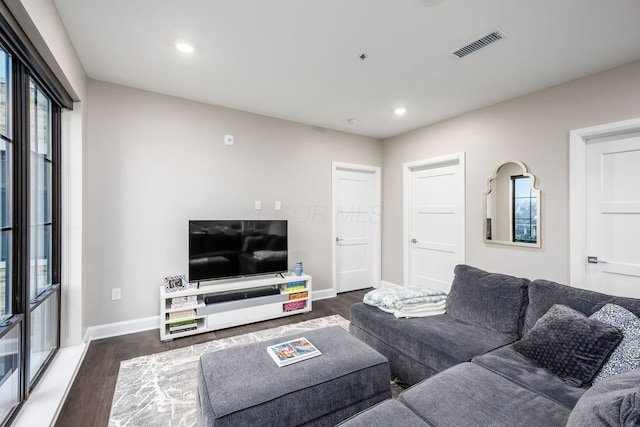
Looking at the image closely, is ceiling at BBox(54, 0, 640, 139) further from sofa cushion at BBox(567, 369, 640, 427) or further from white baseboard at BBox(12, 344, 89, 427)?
white baseboard at BBox(12, 344, 89, 427)

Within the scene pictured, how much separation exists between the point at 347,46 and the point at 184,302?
289cm

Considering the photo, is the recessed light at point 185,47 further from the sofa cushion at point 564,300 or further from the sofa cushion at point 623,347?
the sofa cushion at point 623,347

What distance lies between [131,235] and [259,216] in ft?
4.68

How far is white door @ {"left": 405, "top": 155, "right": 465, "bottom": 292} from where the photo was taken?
3.91 m

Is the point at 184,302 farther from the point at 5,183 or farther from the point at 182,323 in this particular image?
the point at 5,183

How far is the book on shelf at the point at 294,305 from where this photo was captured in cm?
365

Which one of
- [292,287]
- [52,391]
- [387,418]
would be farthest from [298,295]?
[387,418]

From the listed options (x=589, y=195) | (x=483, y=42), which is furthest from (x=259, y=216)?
(x=589, y=195)

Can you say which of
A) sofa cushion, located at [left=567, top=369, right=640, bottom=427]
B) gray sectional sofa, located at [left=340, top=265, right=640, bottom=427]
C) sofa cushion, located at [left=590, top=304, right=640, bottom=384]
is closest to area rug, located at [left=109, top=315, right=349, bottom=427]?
gray sectional sofa, located at [left=340, top=265, right=640, bottom=427]

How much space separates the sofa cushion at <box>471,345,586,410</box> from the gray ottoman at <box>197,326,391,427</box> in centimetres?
61

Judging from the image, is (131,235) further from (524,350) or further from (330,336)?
(524,350)

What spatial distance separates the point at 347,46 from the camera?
2.30 meters

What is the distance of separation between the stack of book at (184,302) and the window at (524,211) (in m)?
3.57

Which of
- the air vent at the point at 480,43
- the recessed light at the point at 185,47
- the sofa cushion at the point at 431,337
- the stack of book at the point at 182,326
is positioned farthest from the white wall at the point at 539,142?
the stack of book at the point at 182,326
